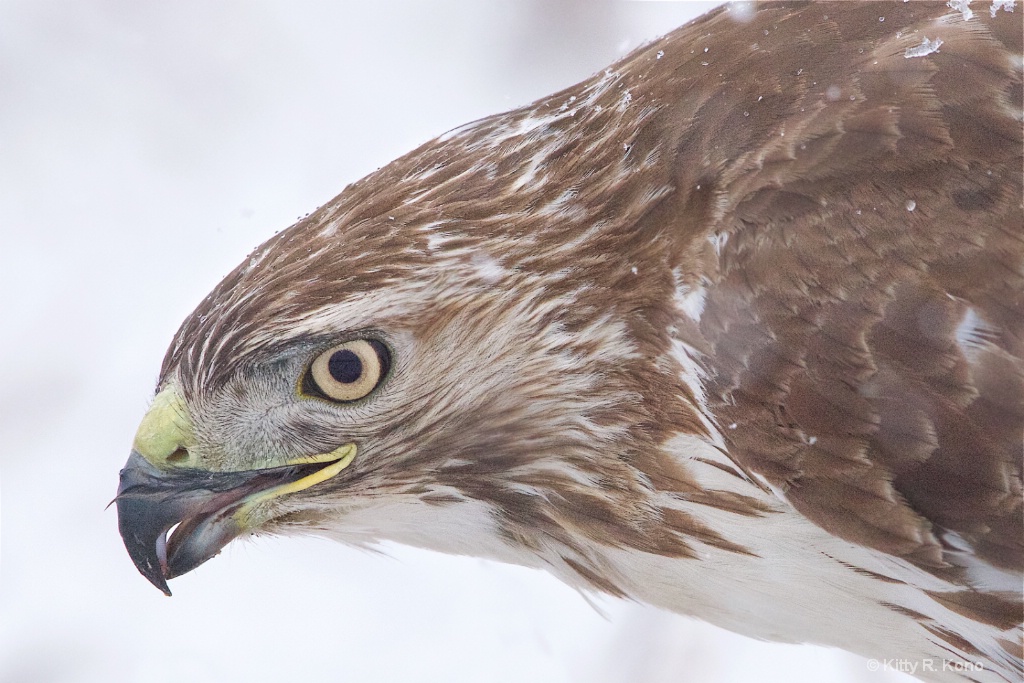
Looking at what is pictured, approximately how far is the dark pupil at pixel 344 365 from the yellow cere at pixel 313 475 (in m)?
0.17

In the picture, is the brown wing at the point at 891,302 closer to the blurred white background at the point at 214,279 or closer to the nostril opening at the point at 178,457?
the nostril opening at the point at 178,457

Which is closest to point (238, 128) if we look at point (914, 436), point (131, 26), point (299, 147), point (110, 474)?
point (299, 147)

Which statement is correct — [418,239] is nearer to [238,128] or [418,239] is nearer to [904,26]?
[904,26]

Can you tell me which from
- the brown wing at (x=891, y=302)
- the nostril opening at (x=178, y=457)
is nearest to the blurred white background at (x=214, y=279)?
the nostril opening at (x=178, y=457)

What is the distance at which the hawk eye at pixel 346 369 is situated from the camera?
203 cm

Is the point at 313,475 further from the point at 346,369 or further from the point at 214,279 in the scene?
the point at 214,279

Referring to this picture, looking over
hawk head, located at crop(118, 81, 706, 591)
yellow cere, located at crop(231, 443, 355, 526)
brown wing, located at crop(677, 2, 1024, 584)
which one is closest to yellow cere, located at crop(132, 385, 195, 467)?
hawk head, located at crop(118, 81, 706, 591)

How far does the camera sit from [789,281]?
1879mm

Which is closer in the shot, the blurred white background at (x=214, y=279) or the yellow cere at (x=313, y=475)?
the yellow cere at (x=313, y=475)

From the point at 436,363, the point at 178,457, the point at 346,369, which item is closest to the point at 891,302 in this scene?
the point at 436,363

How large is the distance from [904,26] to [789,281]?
654 millimetres

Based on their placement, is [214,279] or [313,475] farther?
[214,279]

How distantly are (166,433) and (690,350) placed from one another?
1.12 metres

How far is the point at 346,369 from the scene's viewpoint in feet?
6.72
